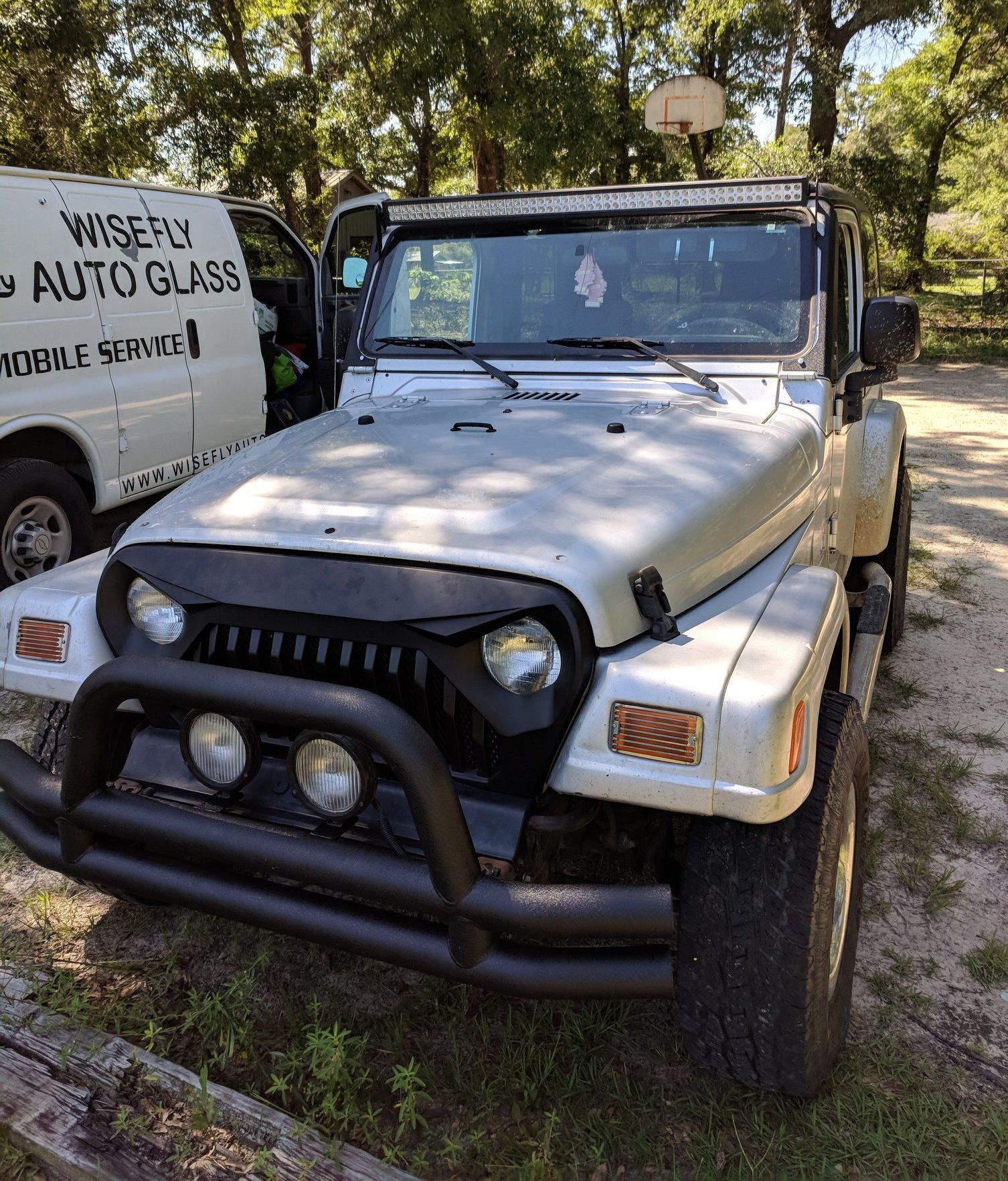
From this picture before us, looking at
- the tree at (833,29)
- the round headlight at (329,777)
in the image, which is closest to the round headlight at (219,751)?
the round headlight at (329,777)

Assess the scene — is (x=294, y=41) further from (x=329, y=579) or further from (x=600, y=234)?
(x=329, y=579)

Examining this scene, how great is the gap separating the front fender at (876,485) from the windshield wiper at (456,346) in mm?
1588

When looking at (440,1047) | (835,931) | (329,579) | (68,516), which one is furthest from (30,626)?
(68,516)

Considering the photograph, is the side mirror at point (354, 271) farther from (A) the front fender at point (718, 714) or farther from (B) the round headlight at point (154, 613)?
(A) the front fender at point (718, 714)

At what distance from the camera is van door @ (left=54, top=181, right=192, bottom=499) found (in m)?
5.04

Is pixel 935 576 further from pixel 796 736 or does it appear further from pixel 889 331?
pixel 796 736

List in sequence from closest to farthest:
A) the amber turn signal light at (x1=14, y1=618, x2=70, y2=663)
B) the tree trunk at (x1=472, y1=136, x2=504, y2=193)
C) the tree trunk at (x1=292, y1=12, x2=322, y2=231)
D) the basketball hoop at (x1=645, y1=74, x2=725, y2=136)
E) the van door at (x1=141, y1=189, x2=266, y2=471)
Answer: the amber turn signal light at (x1=14, y1=618, x2=70, y2=663), the van door at (x1=141, y1=189, x2=266, y2=471), the basketball hoop at (x1=645, y1=74, x2=725, y2=136), the tree trunk at (x1=292, y1=12, x2=322, y2=231), the tree trunk at (x1=472, y1=136, x2=504, y2=193)

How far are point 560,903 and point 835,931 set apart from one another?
33.5 inches

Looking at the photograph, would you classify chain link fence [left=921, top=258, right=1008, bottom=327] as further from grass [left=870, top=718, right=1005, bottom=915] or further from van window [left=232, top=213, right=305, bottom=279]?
grass [left=870, top=718, right=1005, bottom=915]

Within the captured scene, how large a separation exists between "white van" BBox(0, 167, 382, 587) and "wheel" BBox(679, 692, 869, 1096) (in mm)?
2576

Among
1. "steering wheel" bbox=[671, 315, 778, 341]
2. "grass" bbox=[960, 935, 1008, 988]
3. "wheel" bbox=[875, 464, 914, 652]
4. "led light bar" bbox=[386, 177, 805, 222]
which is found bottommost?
"grass" bbox=[960, 935, 1008, 988]

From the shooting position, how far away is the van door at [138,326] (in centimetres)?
504

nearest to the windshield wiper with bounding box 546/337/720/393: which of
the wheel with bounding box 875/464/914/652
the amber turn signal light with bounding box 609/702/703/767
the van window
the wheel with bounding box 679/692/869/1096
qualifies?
the wheel with bounding box 679/692/869/1096

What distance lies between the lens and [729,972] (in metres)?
1.91
